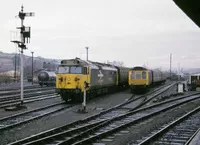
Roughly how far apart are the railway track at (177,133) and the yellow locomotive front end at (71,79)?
27.8 ft

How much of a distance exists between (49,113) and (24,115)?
1334 millimetres

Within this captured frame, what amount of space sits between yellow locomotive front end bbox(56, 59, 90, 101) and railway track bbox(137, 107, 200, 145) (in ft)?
27.8

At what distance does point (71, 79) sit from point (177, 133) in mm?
11692

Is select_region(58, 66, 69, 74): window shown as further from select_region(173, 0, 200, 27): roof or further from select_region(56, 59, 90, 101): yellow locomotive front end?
select_region(173, 0, 200, 27): roof

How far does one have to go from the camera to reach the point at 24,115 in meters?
17.2

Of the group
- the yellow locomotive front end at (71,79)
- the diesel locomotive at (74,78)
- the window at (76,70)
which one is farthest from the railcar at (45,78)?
the window at (76,70)

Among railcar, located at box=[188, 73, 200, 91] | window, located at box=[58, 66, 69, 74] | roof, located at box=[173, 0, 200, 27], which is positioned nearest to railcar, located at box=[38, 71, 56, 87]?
railcar, located at box=[188, 73, 200, 91]

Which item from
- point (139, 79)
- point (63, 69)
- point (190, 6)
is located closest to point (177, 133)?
point (190, 6)

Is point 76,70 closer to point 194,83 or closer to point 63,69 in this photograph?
point 63,69

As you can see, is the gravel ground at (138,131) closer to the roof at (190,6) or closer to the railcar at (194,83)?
the roof at (190,6)

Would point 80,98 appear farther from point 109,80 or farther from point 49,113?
point 109,80

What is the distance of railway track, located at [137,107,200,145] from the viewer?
11.2 m

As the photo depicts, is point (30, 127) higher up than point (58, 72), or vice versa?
→ point (58, 72)

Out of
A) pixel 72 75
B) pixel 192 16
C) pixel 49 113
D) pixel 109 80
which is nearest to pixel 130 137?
pixel 192 16
